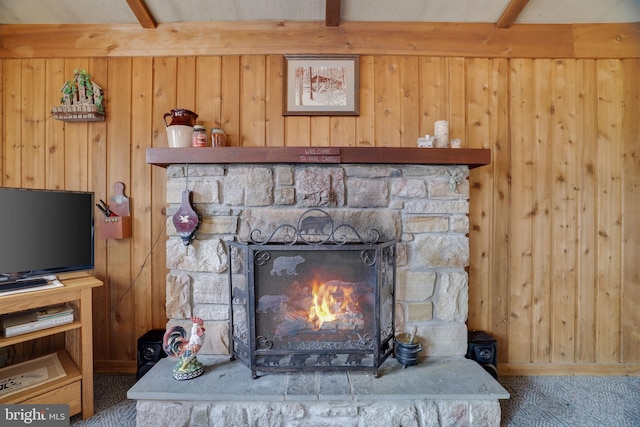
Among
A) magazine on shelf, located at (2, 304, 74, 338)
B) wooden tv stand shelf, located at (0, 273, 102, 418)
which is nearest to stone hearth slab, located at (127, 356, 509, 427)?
wooden tv stand shelf, located at (0, 273, 102, 418)

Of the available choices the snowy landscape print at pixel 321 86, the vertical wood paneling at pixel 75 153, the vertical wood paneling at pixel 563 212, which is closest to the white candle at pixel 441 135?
the snowy landscape print at pixel 321 86

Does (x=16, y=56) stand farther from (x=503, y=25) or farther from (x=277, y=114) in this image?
(x=503, y=25)

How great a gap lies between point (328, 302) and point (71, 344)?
1.55 meters

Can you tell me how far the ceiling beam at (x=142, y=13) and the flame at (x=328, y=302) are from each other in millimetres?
1953

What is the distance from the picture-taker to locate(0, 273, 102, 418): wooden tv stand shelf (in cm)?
139

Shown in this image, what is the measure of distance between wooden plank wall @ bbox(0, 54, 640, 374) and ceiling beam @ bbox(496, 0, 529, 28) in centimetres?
23

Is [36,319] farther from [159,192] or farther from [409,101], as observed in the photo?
[409,101]

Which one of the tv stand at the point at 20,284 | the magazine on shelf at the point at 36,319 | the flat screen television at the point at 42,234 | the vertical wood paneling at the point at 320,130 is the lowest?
the magazine on shelf at the point at 36,319

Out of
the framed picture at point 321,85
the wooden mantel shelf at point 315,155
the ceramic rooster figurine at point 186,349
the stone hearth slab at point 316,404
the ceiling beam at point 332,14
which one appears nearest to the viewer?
the stone hearth slab at point 316,404

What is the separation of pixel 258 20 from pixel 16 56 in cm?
166

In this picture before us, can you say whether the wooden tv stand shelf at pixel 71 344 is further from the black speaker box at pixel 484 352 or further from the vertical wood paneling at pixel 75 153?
the black speaker box at pixel 484 352

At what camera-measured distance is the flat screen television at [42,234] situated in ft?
4.81

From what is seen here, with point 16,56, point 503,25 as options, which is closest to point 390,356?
point 503,25

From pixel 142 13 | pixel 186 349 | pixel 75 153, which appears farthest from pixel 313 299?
pixel 142 13
